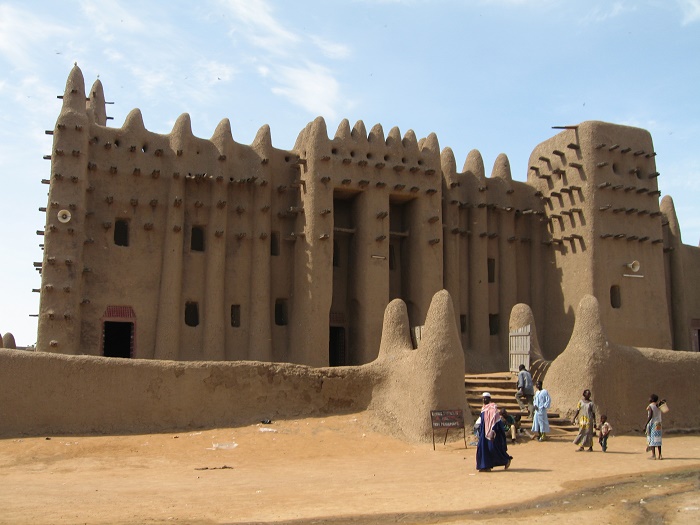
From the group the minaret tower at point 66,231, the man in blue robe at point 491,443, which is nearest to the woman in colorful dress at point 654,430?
the man in blue robe at point 491,443

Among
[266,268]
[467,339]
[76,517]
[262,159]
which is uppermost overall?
[262,159]

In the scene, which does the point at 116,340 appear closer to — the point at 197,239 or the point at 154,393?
the point at 197,239

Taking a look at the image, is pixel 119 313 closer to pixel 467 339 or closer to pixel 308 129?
pixel 308 129

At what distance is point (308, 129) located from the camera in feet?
84.5

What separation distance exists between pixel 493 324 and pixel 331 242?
747cm

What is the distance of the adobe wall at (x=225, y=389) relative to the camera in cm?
1597

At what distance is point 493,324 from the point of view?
28.6m

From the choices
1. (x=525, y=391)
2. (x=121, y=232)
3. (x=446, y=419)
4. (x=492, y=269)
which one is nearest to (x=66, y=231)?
(x=121, y=232)

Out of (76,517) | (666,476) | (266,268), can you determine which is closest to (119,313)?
(266,268)

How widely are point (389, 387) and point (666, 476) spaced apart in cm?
725

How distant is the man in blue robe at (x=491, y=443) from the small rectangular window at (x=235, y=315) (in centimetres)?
1287

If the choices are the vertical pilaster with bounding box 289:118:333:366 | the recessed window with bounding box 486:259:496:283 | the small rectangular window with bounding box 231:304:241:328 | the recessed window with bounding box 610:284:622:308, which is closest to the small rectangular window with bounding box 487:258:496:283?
the recessed window with bounding box 486:259:496:283

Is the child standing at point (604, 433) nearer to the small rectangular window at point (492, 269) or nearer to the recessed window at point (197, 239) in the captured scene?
the small rectangular window at point (492, 269)

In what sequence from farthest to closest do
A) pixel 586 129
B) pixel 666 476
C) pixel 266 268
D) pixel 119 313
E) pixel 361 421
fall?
1. pixel 586 129
2. pixel 266 268
3. pixel 119 313
4. pixel 361 421
5. pixel 666 476
